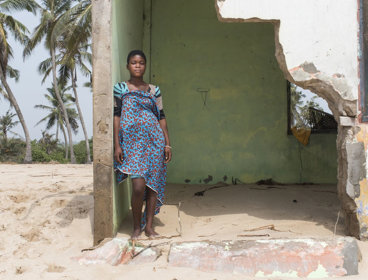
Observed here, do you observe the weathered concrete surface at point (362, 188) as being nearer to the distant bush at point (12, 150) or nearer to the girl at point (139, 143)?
the girl at point (139, 143)

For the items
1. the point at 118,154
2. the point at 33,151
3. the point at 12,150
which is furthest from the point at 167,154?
the point at 12,150

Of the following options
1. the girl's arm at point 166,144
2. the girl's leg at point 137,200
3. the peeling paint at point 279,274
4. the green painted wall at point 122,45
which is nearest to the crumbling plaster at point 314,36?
the green painted wall at point 122,45

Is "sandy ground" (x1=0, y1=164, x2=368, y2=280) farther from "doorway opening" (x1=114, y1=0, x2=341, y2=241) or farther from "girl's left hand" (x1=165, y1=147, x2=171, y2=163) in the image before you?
"girl's left hand" (x1=165, y1=147, x2=171, y2=163)

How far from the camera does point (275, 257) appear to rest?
2775mm

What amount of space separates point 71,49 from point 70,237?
42.4ft

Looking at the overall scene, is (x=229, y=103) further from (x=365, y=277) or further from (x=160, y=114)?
(x=365, y=277)

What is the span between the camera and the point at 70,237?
11.8 ft

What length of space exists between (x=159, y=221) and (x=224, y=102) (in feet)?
7.52

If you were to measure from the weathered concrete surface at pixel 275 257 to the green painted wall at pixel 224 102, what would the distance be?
258cm

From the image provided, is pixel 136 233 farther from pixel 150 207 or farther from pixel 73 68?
pixel 73 68

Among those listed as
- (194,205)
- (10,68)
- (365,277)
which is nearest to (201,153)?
(194,205)

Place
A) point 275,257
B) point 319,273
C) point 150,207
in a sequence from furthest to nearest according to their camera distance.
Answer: point 150,207, point 275,257, point 319,273

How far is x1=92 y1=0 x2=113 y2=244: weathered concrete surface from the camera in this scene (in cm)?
324

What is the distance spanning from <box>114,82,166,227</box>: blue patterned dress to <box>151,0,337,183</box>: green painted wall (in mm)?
2021
